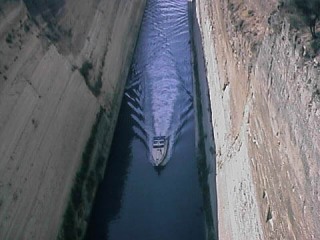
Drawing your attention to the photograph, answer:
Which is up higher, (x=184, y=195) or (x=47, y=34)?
(x=47, y=34)

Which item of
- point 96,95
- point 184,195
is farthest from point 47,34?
point 184,195

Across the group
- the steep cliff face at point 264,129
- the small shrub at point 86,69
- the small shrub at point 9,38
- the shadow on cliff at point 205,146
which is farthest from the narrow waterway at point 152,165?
the small shrub at point 9,38

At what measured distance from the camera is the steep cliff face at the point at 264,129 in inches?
Result: 410

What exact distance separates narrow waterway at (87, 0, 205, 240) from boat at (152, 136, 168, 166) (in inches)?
7.8

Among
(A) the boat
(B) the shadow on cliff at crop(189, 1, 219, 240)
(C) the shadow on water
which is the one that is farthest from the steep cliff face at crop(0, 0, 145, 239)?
(B) the shadow on cliff at crop(189, 1, 219, 240)

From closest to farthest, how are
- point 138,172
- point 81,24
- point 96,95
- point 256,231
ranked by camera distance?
point 256,231, point 138,172, point 96,95, point 81,24

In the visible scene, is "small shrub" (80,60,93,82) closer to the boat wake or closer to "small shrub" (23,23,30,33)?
the boat wake

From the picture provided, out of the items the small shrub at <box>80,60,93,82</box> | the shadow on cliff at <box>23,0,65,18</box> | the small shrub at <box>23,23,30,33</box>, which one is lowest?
the small shrub at <box>80,60,93,82</box>

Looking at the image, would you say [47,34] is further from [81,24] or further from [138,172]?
[138,172]

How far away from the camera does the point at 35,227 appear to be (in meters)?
16.7

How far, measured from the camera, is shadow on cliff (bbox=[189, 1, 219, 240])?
19375 millimetres

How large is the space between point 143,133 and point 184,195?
14.2ft

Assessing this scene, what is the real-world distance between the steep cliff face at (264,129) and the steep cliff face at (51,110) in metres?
4.75

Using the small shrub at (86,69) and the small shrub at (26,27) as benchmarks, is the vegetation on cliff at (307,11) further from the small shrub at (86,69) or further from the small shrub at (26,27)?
the small shrub at (86,69)
